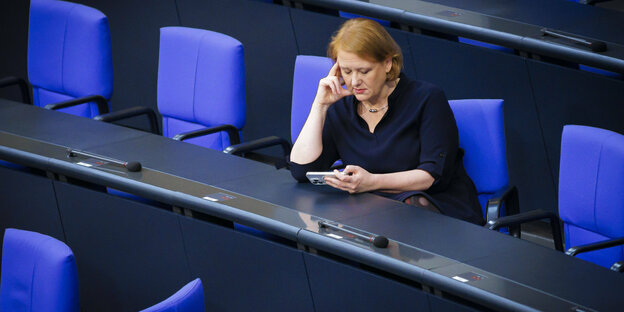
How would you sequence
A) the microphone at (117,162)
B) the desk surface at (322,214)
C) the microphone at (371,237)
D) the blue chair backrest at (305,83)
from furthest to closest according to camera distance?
the blue chair backrest at (305,83), the microphone at (117,162), the microphone at (371,237), the desk surface at (322,214)

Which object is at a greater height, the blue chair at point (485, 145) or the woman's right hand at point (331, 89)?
the woman's right hand at point (331, 89)

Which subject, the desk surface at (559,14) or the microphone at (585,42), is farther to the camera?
the desk surface at (559,14)

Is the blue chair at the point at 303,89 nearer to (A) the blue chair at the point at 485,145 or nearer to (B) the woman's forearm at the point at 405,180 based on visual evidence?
(A) the blue chair at the point at 485,145

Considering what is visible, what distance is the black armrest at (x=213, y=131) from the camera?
12.9 ft

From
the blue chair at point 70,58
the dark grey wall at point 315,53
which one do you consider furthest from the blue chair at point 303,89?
the blue chair at point 70,58

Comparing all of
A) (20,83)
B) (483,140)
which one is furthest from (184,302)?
Result: (20,83)

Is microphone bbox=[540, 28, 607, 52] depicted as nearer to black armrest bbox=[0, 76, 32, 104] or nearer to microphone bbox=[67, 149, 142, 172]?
microphone bbox=[67, 149, 142, 172]

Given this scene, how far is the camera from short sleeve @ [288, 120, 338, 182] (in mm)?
3213

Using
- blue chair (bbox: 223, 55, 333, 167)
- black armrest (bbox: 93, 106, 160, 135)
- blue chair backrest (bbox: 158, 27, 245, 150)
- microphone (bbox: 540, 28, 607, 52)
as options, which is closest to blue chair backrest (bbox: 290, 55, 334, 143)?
blue chair (bbox: 223, 55, 333, 167)

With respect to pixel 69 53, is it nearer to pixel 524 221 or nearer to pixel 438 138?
pixel 438 138

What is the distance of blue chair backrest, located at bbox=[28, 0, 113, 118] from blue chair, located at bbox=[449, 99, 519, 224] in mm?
1791

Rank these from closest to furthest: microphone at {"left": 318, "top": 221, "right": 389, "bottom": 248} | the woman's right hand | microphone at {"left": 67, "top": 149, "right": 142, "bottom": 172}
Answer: microphone at {"left": 318, "top": 221, "right": 389, "bottom": 248}
the woman's right hand
microphone at {"left": 67, "top": 149, "right": 142, "bottom": 172}

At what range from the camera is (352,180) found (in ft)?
10.0

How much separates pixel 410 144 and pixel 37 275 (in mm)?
1251
